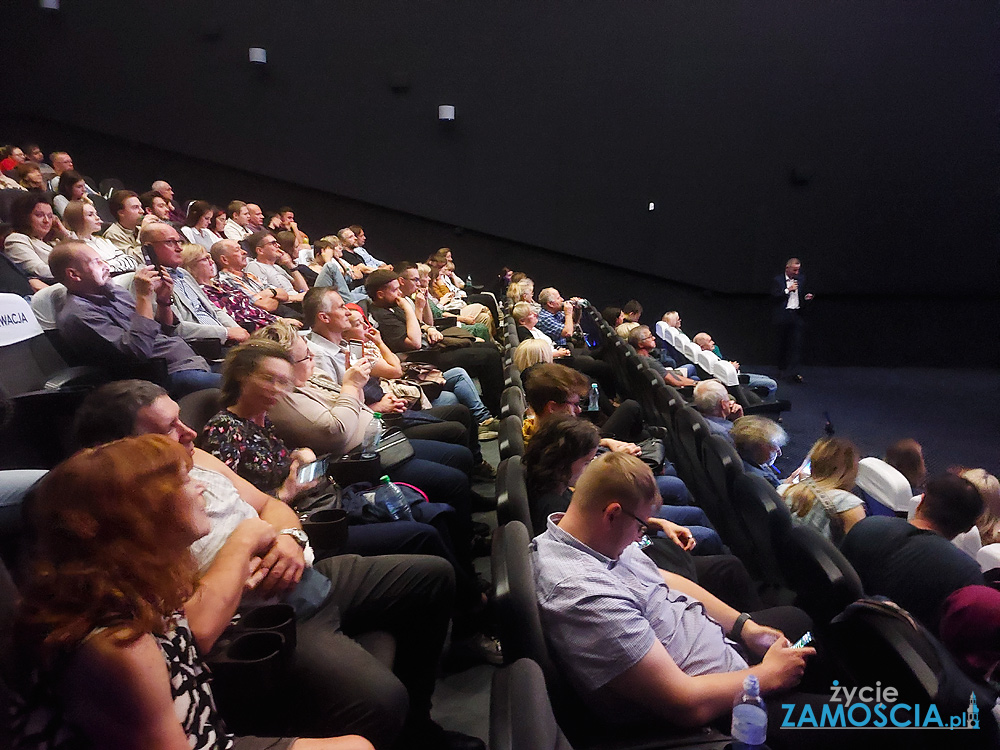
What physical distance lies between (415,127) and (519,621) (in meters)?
6.49

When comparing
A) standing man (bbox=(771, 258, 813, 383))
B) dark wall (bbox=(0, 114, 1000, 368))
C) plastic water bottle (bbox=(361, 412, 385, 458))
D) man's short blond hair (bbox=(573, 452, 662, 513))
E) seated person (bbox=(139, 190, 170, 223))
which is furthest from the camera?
dark wall (bbox=(0, 114, 1000, 368))

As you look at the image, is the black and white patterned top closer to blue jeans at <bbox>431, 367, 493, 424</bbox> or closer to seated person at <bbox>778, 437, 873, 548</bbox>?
seated person at <bbox>778, 437, 873, 548</bbox>

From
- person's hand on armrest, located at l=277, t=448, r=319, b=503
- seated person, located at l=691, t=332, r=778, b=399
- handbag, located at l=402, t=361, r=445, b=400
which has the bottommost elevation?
seated person, located at l=691, t=332, r=778, b=399

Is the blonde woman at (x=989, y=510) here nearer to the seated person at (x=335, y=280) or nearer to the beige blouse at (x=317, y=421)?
the beige blouse at (x=317, y=421)

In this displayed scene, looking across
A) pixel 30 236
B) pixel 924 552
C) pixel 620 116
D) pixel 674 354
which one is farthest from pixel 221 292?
pixel 620 116

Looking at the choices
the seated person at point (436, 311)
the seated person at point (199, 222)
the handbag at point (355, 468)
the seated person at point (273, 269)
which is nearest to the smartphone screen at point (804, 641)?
the handbag at point (355, 468)

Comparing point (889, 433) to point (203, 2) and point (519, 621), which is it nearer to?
point (519, 621)

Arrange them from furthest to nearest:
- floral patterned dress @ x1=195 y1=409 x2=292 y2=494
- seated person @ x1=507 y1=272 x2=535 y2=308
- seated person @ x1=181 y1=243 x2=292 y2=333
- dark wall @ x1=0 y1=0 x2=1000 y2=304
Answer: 1. dark wall @ x1=0 y1=0 x2=1000 y2=304
2. seated person @ x1=507 y1=272 x2=535 y2=308
3. seated person @ x1=181 y1=243 x2=292 y2=333
4. floral patterned dress @ x1=195 y1=409 x2=292 y2=494

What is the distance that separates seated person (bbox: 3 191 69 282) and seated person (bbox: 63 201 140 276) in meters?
0.09

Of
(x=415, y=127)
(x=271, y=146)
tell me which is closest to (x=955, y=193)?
(x=415, y=127)

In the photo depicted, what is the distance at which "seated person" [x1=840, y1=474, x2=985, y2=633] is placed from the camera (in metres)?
1.36

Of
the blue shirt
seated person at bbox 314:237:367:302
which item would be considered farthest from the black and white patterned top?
seated person at bbox 314:237:367:302

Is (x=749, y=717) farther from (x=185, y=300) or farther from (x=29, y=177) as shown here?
(x=29, y=177)

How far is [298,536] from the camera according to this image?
127 centimetres
